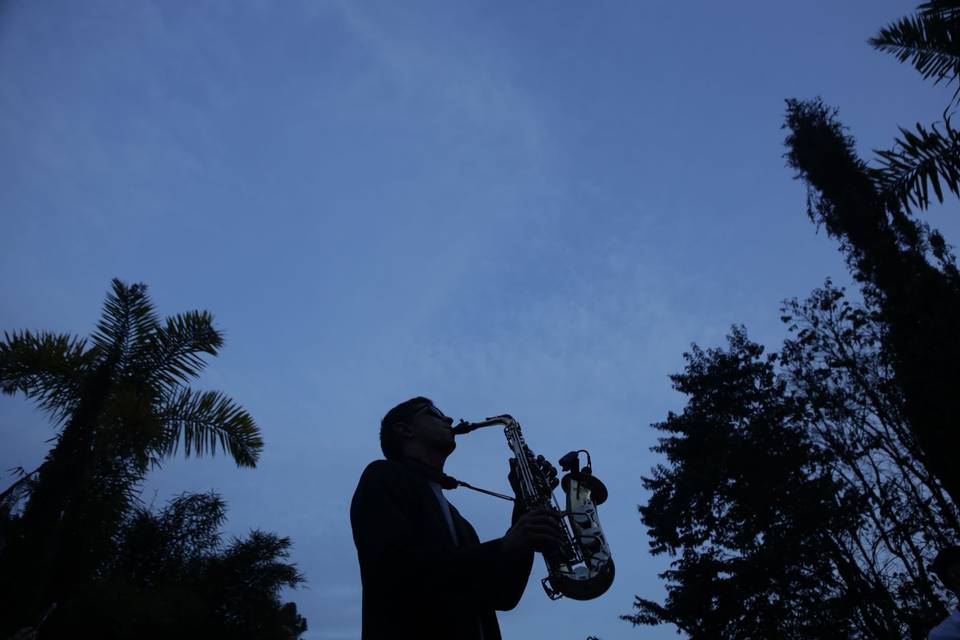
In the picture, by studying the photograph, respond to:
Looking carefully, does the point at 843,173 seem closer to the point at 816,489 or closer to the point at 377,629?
the point at 816,489

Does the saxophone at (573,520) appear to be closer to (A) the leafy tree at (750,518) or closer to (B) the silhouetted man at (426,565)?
(B) the silhouetted man at (426,565)

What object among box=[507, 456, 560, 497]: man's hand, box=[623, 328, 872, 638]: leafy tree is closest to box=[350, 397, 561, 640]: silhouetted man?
box=[507, 456, 560, 497]: man's hand

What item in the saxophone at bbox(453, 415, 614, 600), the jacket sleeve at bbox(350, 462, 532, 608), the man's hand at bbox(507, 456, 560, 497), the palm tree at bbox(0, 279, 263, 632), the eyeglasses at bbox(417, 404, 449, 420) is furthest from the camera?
the palm tree at bbox(0, 279, 263, 632)

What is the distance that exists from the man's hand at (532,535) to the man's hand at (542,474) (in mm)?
1336

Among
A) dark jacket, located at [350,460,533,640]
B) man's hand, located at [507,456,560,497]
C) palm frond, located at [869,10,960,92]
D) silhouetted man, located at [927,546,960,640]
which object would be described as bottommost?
silhouetted man, located at [927,546,960,640]

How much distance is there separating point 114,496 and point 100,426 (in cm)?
239

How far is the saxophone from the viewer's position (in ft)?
10.9

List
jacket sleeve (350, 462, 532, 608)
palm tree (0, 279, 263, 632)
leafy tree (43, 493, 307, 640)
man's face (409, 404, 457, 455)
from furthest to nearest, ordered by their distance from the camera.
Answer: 1. leafy tree (43, 493, 307, 640)
2. palm tree (0, 279, 263, 632)
3. man's face (409, 404, 457, 455)
4. jacket sleeve (350, 462, 532, 608)

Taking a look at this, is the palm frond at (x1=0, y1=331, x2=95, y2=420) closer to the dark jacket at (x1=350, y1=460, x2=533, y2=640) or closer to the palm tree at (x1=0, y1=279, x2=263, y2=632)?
the palm tree at (x1=0, y1=279, x2=263, y2=632)

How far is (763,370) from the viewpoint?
890 inches

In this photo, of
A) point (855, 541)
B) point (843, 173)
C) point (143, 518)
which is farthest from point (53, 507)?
point (843, 173)

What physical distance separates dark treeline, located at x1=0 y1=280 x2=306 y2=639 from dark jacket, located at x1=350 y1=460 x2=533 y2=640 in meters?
5.16

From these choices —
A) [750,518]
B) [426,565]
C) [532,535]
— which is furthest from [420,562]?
[750,518]

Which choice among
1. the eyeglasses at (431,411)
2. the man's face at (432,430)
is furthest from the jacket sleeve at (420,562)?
the eyeglasses at (431,411)
